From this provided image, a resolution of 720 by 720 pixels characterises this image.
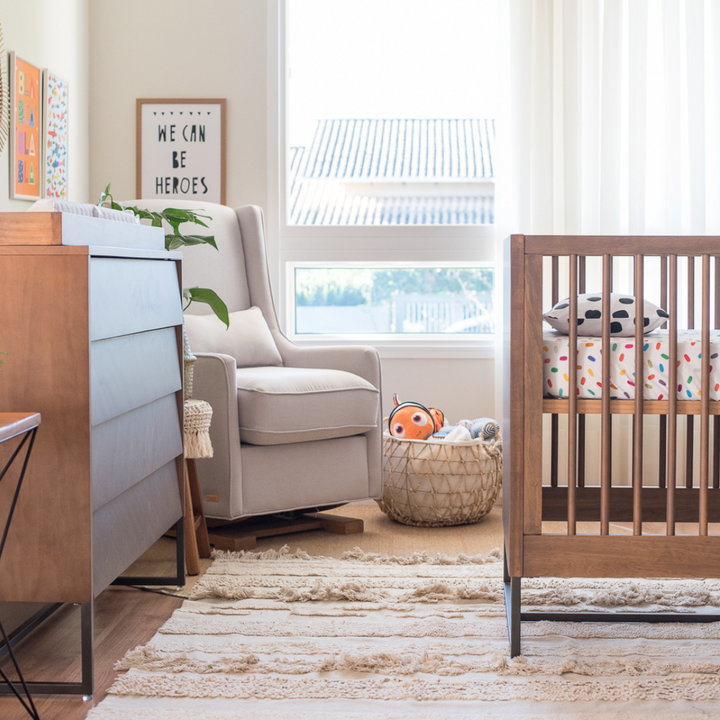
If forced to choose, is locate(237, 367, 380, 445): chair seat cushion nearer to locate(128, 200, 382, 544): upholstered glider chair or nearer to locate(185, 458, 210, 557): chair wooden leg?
locate(128, 200, 382, 544): upholstered glider chair

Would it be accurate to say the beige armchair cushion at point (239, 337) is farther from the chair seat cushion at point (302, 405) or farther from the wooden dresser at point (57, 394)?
the wooden dresser at point (57, 394)

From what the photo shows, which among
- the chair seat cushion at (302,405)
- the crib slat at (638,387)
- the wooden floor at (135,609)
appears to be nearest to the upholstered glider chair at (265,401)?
the chair seat cushion at (302,405)

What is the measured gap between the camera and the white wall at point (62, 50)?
2463 mm

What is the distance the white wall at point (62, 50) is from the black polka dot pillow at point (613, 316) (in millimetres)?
1791

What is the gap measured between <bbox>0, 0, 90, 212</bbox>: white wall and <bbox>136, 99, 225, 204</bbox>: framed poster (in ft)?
0.75

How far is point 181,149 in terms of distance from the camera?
319cm

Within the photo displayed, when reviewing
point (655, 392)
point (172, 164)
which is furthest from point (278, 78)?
point (655, 392)

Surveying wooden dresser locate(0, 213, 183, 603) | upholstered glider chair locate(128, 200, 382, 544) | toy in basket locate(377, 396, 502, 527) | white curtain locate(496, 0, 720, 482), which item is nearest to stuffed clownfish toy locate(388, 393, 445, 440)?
toy in basket locate(377, 396, 502, 527)

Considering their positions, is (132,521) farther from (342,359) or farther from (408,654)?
(342,359)

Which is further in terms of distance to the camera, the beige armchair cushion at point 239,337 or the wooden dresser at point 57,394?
the beige armchair cushion at point 239,337

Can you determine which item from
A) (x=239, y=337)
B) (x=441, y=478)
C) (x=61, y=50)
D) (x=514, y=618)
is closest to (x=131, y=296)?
(x=514, y=618)

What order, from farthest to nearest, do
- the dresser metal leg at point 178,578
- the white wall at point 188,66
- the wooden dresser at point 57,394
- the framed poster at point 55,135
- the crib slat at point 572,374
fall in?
the white wall at point 188,66, the framed poster at point 55,135, the dresser metal leg at point 178,578, the crib slat at point 572,374, the wooden dresser at point 57,394

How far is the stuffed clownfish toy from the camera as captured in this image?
8.73ft

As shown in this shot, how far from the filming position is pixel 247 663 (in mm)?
1478
